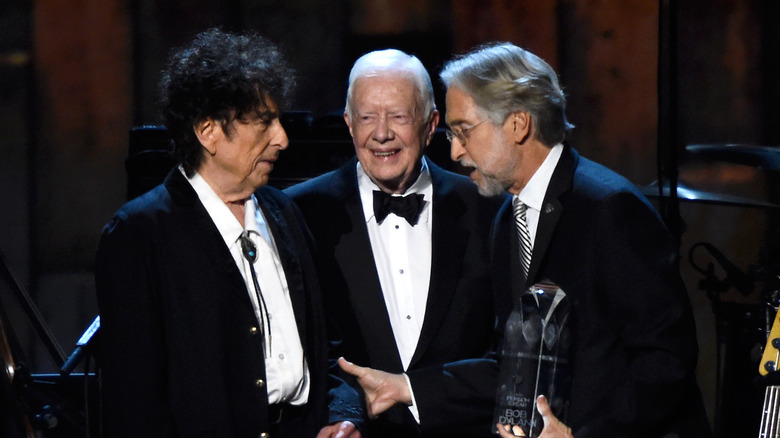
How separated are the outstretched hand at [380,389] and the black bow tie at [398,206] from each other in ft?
1.48

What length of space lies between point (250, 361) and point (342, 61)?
302 cm

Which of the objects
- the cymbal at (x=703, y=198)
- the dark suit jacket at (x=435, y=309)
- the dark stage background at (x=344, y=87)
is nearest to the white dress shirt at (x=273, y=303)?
the dark suit jacket at (x=435, y=309)

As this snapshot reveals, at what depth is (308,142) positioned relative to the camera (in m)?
3.46

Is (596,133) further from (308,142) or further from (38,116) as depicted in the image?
(38,116)

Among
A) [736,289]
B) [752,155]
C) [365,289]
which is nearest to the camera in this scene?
[365,289]

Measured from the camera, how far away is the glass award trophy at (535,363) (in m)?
2.17

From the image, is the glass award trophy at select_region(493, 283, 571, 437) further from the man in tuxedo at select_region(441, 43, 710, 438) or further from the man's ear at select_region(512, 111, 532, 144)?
the man's ear at select_region(512, 111, 532, 144)

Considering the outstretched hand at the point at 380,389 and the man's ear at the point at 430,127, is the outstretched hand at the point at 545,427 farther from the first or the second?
the man's ear at the point at 430,127

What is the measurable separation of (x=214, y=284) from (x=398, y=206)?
74cm

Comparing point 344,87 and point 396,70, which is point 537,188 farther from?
point 344,87

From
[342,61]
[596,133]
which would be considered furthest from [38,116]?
[596,133]

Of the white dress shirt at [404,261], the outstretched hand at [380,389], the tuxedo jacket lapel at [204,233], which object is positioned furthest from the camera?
the white dress shirt at [404,261]

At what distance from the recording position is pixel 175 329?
2182 millimetres

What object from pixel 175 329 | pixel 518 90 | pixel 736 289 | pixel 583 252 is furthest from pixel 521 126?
pixel 736 289
